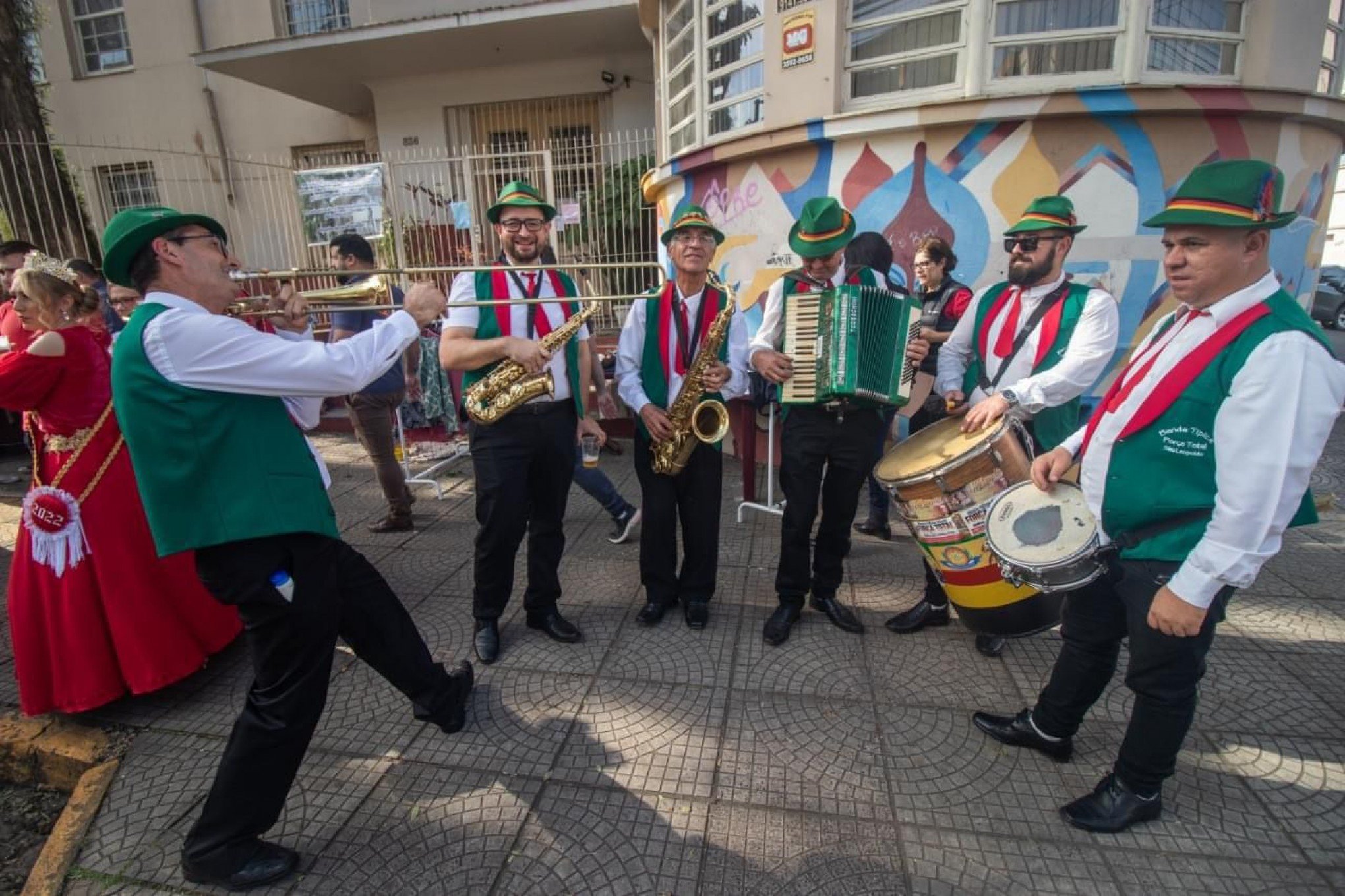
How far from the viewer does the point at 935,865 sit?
7.20 ft

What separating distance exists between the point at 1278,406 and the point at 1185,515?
411 millimetres

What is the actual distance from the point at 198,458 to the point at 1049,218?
3549mm

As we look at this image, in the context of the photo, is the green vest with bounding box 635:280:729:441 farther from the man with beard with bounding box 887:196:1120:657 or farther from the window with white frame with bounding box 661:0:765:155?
the window with white frame with bounding box 661:0:765:155

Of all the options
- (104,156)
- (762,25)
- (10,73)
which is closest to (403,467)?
(762,25)

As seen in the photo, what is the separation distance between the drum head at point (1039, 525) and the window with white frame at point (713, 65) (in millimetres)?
4552

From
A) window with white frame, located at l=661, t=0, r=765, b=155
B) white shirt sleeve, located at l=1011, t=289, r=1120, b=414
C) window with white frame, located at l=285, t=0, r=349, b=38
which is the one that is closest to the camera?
white shirt sleeve, located at l=1011, t=289, r=1120, b=414

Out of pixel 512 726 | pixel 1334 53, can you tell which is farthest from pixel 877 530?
pixel 1334 53

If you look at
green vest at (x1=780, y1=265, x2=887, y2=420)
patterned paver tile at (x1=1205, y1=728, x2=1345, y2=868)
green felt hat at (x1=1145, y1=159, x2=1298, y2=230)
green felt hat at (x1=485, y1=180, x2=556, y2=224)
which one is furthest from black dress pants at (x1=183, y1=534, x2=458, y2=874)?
patterned paver tile at (x1=1205, y1=728, x2=1345, y2=868)

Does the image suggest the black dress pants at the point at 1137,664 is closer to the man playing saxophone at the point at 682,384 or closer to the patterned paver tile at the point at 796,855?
the patterned paver tile at the point at 796,855

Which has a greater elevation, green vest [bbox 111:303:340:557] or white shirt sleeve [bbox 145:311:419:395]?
white shirt sleeve [bbox 145:311:419:395]

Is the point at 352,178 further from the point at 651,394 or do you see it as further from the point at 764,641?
the point at 764,641

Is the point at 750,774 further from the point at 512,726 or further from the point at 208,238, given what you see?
the point at 208,238

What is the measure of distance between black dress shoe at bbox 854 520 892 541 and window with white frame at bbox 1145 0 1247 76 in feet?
12.8

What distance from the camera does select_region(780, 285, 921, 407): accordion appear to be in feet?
10.6
